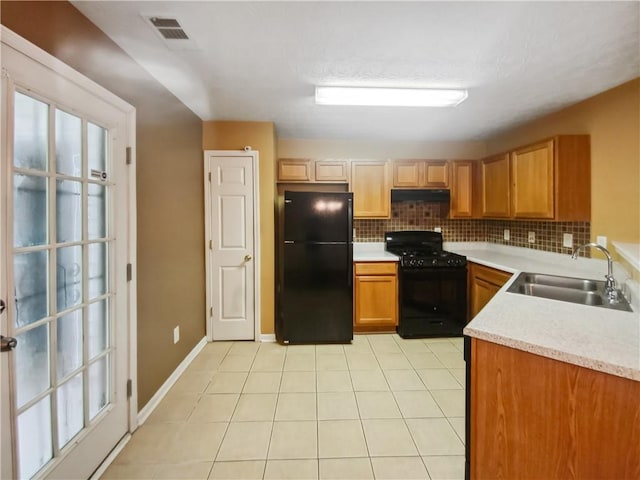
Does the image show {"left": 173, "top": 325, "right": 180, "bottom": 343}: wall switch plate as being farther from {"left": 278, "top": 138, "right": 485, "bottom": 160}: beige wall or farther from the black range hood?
the black range hood

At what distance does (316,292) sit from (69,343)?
6.71 feet

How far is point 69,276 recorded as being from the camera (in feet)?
4.58

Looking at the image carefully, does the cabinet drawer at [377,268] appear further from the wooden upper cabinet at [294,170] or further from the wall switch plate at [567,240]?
the wall switch plate at [567,240]

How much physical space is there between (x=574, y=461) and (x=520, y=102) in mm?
2663

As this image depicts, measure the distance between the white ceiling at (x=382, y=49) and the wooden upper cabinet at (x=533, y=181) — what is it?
1.38 feet

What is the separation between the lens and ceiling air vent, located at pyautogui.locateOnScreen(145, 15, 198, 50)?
149 cm

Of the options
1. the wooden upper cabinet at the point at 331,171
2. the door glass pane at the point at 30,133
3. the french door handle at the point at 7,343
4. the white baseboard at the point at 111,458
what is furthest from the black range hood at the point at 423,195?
the french door handle at the point at 7,343

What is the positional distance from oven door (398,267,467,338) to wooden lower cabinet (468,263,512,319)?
4.1 inches

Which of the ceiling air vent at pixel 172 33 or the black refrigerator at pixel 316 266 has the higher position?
the ceiling air vent at pixel 172 33

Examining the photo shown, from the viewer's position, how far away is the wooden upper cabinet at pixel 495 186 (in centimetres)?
315

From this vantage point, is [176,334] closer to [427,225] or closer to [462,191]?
[427,225]

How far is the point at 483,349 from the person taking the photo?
116cm

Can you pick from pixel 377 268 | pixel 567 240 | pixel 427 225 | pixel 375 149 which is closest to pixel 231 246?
pixel 377 268

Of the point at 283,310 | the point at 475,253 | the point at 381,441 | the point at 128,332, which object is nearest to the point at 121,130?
the point at 128,332
